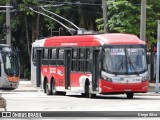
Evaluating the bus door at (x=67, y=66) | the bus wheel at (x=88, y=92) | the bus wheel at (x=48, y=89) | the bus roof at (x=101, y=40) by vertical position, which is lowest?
the bus wheel at (x=48, y=89)

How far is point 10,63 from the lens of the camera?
148 ft

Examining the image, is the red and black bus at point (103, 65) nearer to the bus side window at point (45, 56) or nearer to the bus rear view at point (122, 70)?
the bus rear view at point (122, 70)

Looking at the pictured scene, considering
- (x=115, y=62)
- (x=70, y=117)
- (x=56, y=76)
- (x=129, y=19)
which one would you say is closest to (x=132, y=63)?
(x=115, y=62)

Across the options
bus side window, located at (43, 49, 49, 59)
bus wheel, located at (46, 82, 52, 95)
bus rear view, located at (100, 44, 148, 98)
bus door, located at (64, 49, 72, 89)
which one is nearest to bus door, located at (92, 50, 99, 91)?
bus rear view, located at (100, 44, 148, 98)

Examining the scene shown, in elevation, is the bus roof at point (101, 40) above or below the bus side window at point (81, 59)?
above

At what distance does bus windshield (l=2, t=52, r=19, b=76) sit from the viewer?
44.7m

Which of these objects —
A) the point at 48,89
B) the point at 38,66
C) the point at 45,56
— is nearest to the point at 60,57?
the point at 45,56

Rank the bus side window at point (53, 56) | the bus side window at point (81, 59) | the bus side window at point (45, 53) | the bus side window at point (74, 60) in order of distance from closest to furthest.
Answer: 1. the bus side window at point (81, 59)
2. the bus side window at point (74, 60)
3. the bus side window at point (53, 56)
4. the bus side window at point (45, 53)

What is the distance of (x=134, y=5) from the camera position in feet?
162

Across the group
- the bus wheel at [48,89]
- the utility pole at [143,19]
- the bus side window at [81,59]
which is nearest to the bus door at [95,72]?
the bus side window at [81,59]

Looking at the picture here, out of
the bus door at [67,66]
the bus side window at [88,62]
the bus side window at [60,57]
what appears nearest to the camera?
the bus side window at [88,62]

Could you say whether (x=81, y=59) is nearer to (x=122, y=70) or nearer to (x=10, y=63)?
(x=122, y=70)

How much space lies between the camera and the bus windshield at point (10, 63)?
1758 inches

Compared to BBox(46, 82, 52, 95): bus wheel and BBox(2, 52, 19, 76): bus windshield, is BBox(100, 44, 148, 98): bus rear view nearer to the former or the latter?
BBox(46, 82, 52, 95): bus wheel
